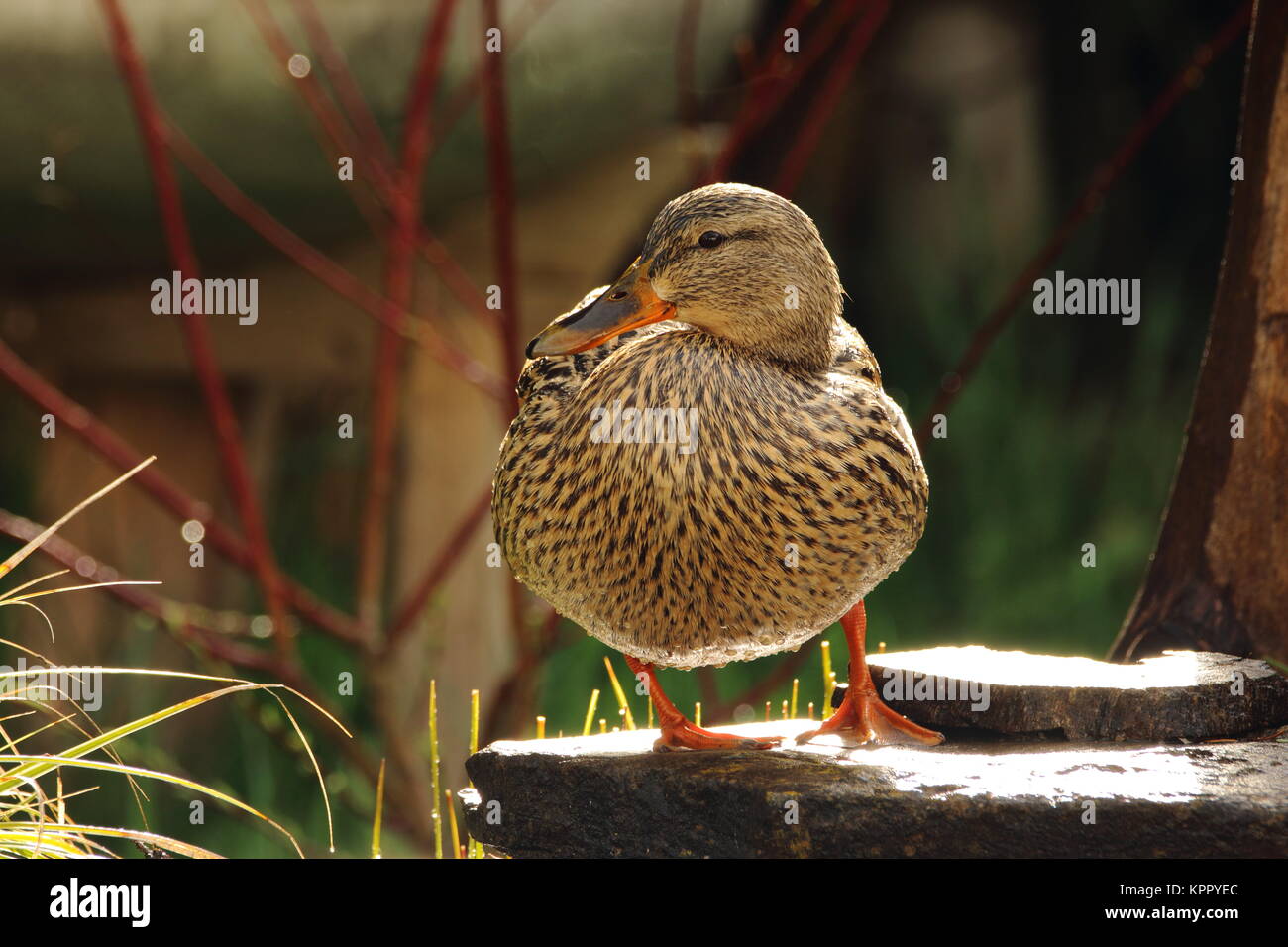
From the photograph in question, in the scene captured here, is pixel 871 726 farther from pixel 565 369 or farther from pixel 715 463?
pixel 565 369

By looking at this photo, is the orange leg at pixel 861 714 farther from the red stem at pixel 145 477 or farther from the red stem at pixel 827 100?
the red stem at pixel 145 477

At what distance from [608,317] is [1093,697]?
37.2 inches

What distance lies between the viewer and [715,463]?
199 centimetres

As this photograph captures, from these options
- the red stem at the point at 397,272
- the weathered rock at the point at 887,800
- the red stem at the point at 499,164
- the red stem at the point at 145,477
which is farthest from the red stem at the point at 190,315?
the weathered rock at the point at 887,800

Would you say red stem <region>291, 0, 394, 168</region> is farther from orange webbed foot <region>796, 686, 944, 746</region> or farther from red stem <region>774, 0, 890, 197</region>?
orange webbed foot <region>796, 686, 944, 746</region>

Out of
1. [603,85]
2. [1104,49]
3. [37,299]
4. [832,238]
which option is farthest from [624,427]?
[1104,49]

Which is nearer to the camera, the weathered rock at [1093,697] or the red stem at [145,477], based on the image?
the weathered rock at [1093,697]

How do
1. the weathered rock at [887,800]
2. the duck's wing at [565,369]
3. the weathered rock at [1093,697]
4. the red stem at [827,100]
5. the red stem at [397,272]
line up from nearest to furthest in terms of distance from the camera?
the weathered rock at [887,800] < the weathered rock at [1093,697] < the duck's wing at [565,369] < the red stem at [397,272] < the red stem at [827,100]

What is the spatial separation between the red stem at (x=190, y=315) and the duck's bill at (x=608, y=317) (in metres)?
0.75

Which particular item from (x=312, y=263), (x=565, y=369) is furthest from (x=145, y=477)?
(x=565, y=369)

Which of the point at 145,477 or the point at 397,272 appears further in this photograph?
the point at 397,272

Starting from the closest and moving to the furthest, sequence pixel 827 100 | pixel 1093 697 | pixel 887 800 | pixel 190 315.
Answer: pixel 887 800
pixel 1093 697
pixel 190 315
pixel 827 100

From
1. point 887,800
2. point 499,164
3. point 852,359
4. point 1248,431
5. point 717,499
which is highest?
point 499,164

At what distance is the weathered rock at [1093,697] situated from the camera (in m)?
2.18
